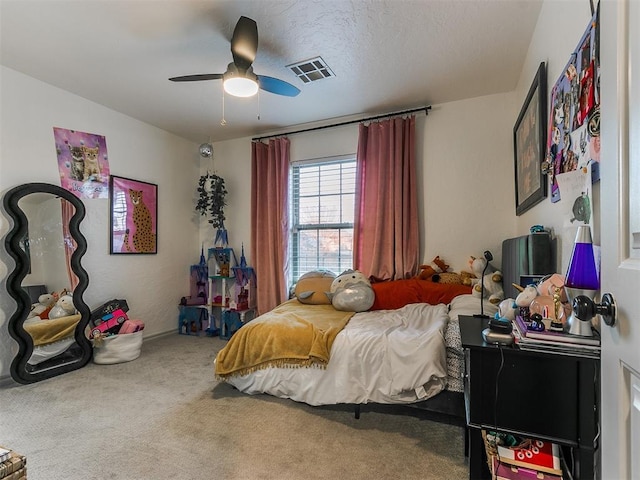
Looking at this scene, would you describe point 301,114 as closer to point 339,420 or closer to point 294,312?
point 294,312

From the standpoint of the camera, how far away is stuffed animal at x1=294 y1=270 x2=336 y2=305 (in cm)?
307

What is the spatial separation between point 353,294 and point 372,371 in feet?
3.22

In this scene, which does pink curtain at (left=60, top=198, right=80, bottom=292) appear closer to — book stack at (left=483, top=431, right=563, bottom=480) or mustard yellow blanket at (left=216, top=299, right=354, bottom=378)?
mustard yellow blanket at (left=216, top=299, right=354, bottom=378)

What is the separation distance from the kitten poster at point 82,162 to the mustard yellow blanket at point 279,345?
87.1 inches

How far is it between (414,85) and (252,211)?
226cm

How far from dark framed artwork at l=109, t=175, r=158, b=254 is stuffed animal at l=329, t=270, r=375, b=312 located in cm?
227

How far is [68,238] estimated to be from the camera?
2.86 metres

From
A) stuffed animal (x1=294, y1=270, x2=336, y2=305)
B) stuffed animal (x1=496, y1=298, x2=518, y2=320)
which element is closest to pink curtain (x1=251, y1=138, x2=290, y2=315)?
stuffed animal (x1=294, y1=270, x2=336, y2=305)

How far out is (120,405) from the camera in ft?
6.92

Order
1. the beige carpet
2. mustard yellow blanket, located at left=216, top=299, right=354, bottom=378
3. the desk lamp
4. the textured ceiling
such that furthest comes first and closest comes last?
mustard yellow blanket, located at left=216, top=299, right=354, bottom=378, the textured ceiling, the beige carpet, the desk lamp

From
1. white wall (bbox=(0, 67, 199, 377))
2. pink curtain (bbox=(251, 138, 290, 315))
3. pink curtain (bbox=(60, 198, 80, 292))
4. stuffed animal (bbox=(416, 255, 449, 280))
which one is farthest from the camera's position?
pink curtain (bbox=(251, 138, 290, 315))

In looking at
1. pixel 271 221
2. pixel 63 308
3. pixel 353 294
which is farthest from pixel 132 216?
pixel 353 294

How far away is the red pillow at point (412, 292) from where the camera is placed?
111 inches

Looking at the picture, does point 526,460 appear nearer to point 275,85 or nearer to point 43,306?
point 275,85
